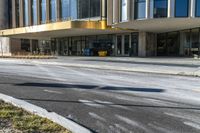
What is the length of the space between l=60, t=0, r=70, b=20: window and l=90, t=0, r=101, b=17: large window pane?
5.17 m

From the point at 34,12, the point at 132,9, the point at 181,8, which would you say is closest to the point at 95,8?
the point at 132,9

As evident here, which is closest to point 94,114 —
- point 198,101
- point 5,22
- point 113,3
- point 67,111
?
point 67,111

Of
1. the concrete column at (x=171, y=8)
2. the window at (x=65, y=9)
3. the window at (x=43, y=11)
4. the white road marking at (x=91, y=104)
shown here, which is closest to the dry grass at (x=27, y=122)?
the white road marking at (x=91, y=104)

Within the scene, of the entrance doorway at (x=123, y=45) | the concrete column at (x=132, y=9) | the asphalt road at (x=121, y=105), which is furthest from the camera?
the entrance doorway at (x=123, y=45)

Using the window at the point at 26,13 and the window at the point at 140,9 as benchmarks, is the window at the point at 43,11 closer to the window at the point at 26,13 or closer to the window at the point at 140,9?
the window at the point at 26,13

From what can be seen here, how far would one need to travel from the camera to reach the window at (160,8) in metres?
31.4

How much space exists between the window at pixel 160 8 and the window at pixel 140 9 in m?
1.35

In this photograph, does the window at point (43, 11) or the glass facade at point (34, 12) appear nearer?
the window at point (43, 11)

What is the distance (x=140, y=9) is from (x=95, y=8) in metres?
12.7

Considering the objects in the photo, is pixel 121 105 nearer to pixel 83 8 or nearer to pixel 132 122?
pixel 132 122

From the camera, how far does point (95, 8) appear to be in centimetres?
4484

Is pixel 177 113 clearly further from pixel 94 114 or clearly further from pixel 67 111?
pixel 67 111

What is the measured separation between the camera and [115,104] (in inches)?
363

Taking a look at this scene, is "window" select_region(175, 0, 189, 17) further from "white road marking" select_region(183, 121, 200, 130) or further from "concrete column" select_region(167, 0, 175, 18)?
"white road marking" select_region(183, 121, 200, 130)
